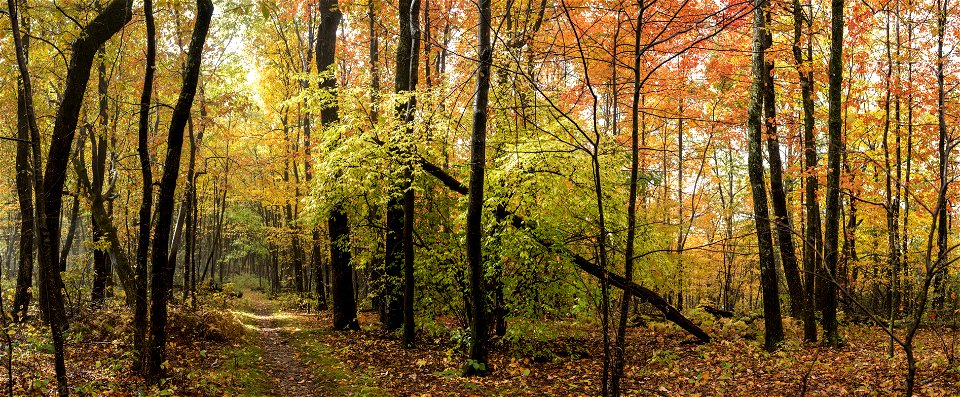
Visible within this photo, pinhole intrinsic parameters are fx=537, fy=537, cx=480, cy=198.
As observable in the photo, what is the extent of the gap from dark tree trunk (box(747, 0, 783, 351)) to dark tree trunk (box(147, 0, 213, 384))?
8953mm

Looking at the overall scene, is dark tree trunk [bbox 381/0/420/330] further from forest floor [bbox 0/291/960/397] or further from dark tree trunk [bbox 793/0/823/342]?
dark tree trunk [bbox 793/0/823/342]

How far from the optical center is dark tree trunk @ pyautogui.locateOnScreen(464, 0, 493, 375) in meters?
7.59

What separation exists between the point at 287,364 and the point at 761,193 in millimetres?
9283

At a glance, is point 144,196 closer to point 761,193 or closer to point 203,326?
point 203,326

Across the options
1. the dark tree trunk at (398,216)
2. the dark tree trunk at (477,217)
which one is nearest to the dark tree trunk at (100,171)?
the dark tree trunk at (398,216)

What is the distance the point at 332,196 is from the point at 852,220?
1502 cm

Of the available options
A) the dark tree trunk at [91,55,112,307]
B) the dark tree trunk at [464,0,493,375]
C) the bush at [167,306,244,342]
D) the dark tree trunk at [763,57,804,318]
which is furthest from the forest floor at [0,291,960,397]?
the dark tree trunk at [91,55,112,307]

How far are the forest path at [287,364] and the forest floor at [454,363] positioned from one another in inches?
1.4

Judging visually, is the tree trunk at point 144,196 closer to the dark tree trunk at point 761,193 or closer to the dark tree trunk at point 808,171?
the dark tree trunk at point 761,193

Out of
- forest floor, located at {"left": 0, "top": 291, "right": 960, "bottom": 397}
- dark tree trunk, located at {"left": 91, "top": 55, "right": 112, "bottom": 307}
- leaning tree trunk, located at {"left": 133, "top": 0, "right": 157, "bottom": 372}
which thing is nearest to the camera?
leaning tree trunk, located at {"left": 133, "top": 0, "right": 157, "bottom": 372}

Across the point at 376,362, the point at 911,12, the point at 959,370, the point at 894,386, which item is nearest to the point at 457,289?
the point at 376,362

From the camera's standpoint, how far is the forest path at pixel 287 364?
8164mm

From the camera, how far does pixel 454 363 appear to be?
9055 millimetres

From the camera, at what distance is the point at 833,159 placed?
887 centimetres
